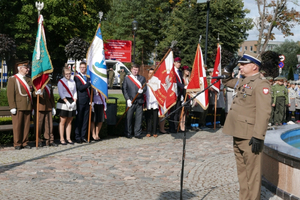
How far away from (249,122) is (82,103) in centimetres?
612

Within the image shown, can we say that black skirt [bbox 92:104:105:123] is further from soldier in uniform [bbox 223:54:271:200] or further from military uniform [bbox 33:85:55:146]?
soldier in uniform [bbox 223:54:271:200]

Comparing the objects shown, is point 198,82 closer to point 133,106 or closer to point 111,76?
point 133,106

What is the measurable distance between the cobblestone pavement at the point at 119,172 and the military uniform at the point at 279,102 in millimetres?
7028

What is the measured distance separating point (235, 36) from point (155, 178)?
123ft

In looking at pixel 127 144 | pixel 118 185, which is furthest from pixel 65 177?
pixel 127 144

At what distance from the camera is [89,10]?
3931cm

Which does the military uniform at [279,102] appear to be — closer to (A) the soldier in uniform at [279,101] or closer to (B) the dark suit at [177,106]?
(A) the soldier in uniform at [279,101]

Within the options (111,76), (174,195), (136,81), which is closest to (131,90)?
(136,81)

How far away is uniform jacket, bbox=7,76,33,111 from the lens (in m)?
9.06

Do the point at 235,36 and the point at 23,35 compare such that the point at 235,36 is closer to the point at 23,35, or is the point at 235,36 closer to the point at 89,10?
the point at 89,10

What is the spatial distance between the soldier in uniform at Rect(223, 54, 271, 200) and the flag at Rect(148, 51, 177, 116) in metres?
6.03

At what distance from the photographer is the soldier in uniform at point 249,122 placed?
4.81 m

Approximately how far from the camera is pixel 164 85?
11.4 m

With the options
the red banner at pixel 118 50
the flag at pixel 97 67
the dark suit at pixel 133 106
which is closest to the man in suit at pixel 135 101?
the dark suit at pixel 133 106
